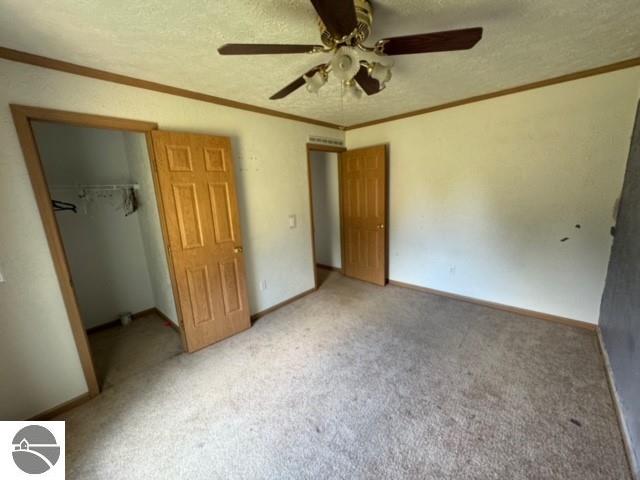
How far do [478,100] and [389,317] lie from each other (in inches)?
101

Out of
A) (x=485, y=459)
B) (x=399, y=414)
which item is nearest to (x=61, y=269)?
(x=399, y=414)

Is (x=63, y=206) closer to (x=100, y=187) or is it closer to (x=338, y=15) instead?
(x=100, y=187)

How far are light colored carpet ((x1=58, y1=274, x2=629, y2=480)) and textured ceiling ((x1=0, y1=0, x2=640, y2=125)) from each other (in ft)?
7.74

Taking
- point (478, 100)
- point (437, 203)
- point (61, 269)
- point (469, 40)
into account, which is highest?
point (478, 100)

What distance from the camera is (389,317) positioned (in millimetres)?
2971

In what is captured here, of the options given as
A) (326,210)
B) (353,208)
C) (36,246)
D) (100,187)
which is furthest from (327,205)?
(36,246)

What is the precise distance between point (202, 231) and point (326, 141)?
2203 millimetres

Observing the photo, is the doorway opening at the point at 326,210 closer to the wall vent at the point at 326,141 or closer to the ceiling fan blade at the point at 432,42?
the wall vent at the point at 326,141

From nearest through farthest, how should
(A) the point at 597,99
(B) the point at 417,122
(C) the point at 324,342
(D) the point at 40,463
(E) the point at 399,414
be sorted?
(D) the point at 40,463 < (E) the point at 399,414 < (A) the point at 597,99 < (C) the point at 324,342 < (B) the point at 417,122

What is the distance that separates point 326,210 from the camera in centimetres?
476

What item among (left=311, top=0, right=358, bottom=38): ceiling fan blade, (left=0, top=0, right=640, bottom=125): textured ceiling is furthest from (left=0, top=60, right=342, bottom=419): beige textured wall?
(left=311, top=0, right=358, bottom=38): ceiling fan blade

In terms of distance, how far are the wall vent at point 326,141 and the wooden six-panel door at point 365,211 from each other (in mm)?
183

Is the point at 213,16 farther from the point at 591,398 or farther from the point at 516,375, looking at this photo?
the point at 591,398

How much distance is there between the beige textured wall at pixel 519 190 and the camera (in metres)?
2.28
